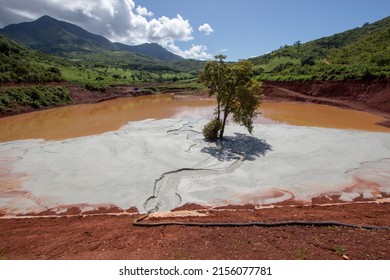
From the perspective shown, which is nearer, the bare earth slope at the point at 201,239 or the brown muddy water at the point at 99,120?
the bare earth slope at the point at 201,239

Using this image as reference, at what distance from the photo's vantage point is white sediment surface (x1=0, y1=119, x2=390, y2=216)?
1422 cm

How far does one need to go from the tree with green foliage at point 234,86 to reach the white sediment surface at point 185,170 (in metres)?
2.66

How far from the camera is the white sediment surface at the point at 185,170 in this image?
14.2m

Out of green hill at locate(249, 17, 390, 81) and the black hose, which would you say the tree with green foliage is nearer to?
the black hose

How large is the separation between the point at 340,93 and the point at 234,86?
119 feet

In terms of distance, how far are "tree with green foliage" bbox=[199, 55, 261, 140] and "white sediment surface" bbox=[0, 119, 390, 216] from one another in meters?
2.66

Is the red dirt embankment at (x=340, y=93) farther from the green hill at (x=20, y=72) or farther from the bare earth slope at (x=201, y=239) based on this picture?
the green hill at (x=20, y=72)

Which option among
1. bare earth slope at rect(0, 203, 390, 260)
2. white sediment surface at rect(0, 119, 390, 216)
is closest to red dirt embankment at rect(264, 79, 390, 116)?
white sediment surface at rect(0, 119, 390, 216)

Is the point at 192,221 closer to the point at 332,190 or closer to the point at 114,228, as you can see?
the point at 114,228

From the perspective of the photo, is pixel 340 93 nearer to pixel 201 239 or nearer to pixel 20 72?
pixel 201 239

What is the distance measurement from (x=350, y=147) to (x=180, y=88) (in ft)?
202

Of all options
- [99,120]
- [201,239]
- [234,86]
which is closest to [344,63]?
[234,86]

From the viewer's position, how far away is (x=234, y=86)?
22.2 m

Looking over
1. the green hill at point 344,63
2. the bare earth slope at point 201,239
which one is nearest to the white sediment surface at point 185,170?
the bare earth slope at point 201,239
